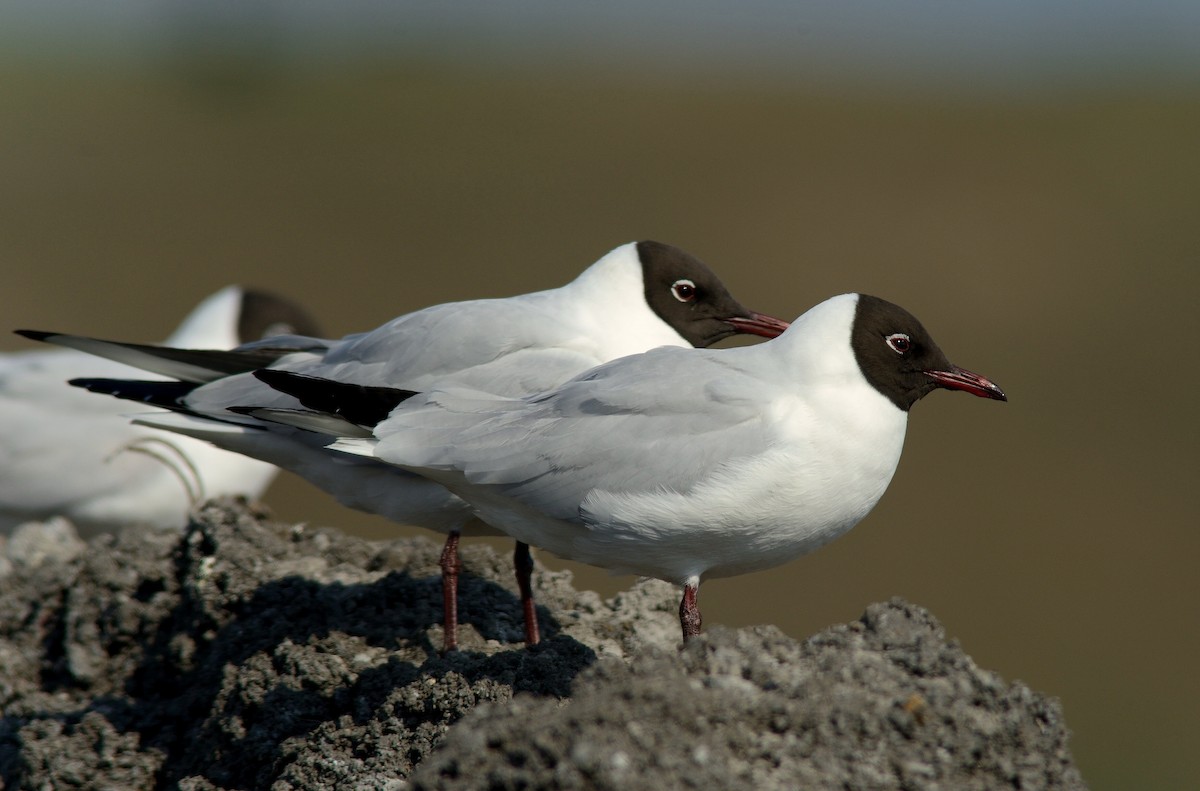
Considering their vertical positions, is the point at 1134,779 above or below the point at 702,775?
below

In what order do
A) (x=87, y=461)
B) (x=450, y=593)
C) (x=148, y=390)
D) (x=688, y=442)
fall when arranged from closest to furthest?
(x=688, y=442) < (x=450, y=593) < (x=148, y=390) < (x=87, y=461)

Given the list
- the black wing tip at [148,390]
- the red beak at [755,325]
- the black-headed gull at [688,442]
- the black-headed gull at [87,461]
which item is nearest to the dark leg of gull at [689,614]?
the black-headed gull at [688,442]

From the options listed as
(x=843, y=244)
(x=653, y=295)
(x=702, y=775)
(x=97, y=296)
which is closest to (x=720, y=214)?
(x=843, y=244)

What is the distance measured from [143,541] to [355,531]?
344 inches

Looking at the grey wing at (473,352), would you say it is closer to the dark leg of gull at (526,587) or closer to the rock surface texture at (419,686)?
the dark leg of gull at (526,587)

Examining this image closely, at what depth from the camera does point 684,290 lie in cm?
601

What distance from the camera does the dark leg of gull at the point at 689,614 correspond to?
441cm

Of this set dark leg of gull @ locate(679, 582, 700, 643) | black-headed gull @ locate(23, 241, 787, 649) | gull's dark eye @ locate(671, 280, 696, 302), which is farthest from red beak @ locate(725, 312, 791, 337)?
dark leg of gull @ locate(679, 582, 700, 643)

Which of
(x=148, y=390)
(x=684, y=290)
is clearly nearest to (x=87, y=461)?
(x=148, y=390)

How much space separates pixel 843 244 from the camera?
2283 centimetres

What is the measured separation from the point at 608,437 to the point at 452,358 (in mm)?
1150

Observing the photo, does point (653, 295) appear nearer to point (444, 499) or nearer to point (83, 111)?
point (444, 499)

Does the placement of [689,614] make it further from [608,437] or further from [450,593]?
[450,593]

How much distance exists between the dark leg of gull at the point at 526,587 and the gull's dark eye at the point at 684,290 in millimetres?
1312
